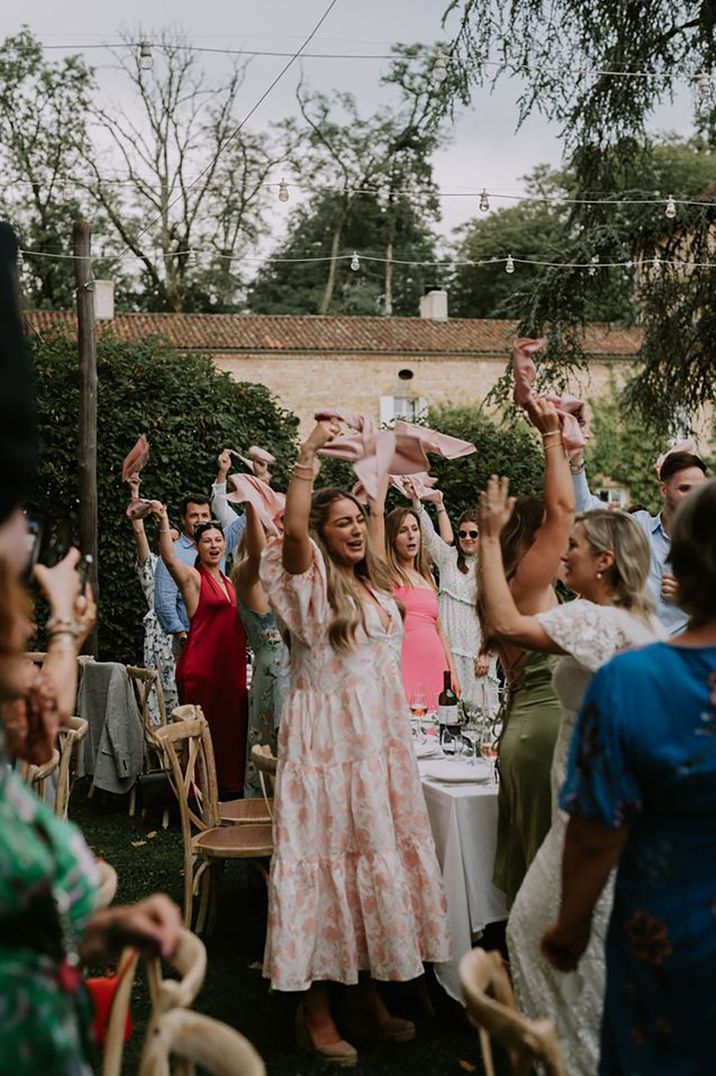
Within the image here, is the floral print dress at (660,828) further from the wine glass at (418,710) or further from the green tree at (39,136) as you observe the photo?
the green tree at (39,136)

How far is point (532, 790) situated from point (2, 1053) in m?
2.48

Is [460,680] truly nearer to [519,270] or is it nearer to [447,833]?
[447,833]

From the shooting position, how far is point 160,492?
11445mm

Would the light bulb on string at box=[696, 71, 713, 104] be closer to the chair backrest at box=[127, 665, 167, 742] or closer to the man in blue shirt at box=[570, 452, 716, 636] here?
the man in blue shirt at box=[570, 452, 716, 636]

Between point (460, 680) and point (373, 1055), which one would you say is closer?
point (373, 1055)

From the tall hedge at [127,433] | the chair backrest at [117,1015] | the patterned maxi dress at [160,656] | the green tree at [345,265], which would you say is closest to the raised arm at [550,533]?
the chair backrest at [117,1015]

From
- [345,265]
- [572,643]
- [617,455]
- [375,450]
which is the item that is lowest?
[572,643]

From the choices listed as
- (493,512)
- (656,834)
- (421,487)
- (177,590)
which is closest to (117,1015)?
(656,834)

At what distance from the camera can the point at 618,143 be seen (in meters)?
10.6

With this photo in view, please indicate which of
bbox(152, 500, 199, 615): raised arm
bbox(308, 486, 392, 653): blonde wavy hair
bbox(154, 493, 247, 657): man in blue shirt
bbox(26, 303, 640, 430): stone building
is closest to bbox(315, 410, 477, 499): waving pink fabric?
bbox(308, 486, 392, 653): blonde wavy hair

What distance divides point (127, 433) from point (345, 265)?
2644 cm

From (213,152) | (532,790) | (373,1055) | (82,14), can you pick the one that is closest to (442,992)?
(373,1055)

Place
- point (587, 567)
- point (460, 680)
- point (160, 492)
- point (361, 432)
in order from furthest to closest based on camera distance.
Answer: point (160, 492) < point (460, 680) < point (361, 432) < point (587, 567)

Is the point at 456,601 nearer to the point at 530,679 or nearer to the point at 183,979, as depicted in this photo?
the point at 530,679
